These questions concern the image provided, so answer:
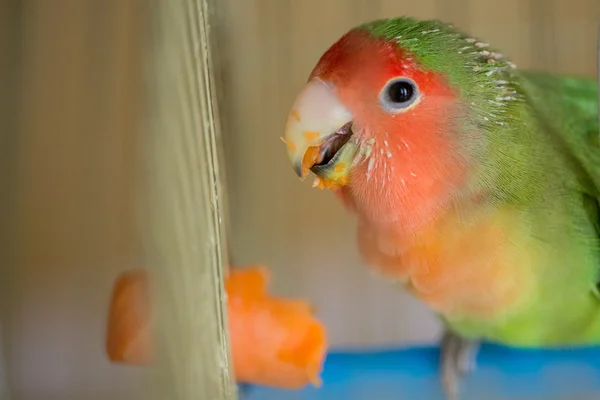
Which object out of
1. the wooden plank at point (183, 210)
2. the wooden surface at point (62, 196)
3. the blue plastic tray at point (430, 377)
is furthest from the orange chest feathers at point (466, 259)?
the wooden surface at point (62, 196)

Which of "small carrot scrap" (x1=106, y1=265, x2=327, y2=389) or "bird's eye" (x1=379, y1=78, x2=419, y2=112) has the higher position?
"bird's eye" (x1=379, y1=78, x2=419, y2=112)

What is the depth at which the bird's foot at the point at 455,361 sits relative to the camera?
940 millimetres

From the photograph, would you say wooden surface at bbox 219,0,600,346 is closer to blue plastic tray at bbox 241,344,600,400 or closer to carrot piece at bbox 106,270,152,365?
blue plastic tray at bbox 241,344,600,400

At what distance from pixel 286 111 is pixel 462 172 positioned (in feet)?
1.27

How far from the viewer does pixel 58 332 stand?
1245 mm

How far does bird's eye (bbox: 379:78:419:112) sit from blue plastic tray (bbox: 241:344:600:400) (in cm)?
44

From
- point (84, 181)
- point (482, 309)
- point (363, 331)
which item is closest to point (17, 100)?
point (84, 181)

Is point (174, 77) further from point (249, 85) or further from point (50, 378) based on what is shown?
point (50, 378)

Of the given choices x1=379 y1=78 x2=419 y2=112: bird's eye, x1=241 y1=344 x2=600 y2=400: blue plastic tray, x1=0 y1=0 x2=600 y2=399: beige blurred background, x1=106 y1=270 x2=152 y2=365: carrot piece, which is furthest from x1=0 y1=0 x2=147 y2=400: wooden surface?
x1=379 y1=78 x2=419 y2=112: bird's eye

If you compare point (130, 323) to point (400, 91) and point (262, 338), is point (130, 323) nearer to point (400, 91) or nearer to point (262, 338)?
point (262, 338)

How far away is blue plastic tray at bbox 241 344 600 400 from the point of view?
87cm

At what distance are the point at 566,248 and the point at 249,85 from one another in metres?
0.64

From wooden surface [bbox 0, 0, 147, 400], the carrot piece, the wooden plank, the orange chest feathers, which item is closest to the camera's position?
the wooden plank

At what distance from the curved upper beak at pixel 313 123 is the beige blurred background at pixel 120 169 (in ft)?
0.95
